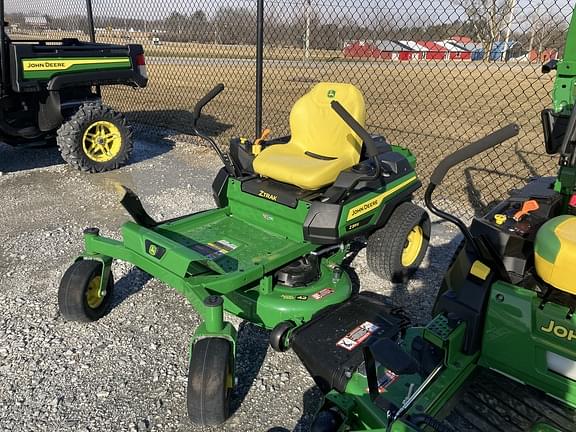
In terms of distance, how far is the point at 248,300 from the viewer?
277 cm

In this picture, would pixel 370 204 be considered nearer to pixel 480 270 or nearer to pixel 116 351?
pixel 480 270

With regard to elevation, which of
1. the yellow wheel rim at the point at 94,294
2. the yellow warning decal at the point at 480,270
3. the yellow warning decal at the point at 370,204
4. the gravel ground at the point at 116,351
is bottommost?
the gravel ground at the point at 116,351

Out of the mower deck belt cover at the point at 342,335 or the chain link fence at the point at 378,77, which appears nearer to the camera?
the mower deck belt cover at the point at 342,335

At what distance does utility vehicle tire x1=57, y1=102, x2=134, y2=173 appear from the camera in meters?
5.42

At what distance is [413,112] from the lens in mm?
10656

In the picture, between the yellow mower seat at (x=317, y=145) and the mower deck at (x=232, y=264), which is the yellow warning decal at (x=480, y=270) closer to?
the mower deck at (x=232, y=264)

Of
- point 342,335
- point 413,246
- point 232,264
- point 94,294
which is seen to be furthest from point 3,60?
point 342,335

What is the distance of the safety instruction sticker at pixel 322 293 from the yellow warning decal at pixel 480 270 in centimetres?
85

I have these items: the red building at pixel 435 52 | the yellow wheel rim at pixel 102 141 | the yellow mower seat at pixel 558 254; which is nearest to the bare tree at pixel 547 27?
the red building at pixel 435 52

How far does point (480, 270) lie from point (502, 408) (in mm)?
589

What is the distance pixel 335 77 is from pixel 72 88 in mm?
10386

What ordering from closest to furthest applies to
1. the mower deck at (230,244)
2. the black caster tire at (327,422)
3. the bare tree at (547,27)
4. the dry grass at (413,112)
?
1. the black caster tire at (327,422)
2. the mower deck at (230,244)
3. the bare tree at (547,27)
4. the dry grass at (413,112)

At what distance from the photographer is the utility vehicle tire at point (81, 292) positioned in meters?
2.84

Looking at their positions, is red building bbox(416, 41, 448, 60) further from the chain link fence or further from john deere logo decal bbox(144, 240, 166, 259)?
john deere logo decal bbox(144, 240, 166, 259)
